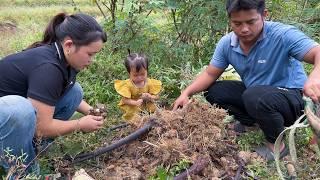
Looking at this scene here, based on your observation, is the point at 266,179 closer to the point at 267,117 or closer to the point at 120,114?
the point at 267,117

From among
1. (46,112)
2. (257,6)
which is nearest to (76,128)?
(46,112)

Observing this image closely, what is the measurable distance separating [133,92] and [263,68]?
1.10 meters

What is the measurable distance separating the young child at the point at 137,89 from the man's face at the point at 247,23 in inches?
35.5

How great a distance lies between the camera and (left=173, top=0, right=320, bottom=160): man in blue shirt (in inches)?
122

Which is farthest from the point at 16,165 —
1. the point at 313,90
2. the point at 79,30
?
the point at 313,90

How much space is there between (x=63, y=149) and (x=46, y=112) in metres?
0.47

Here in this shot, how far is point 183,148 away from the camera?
2.82m

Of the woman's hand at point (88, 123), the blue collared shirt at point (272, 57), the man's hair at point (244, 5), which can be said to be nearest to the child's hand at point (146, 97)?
the blue collared shirt at point (272, 57)

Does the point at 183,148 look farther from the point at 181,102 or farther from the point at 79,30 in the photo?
the point at 79,30

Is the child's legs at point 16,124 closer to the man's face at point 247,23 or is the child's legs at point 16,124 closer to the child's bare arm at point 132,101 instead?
the child's bare arm at point 132,101

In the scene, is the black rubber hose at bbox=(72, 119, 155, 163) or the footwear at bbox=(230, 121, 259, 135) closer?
the black rubber hose at bbox=(72, 119, 155, 163)

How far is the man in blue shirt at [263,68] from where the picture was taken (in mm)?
3111

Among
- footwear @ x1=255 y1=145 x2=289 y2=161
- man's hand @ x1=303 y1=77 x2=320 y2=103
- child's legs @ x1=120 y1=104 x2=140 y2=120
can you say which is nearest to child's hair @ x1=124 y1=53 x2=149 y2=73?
child's legs @ x1=120 y1=104 x2=140 y2=120

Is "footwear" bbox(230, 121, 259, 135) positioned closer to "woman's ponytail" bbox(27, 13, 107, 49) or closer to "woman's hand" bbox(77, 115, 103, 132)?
"woman's hand" bbox(77, 115, 103, 132)
